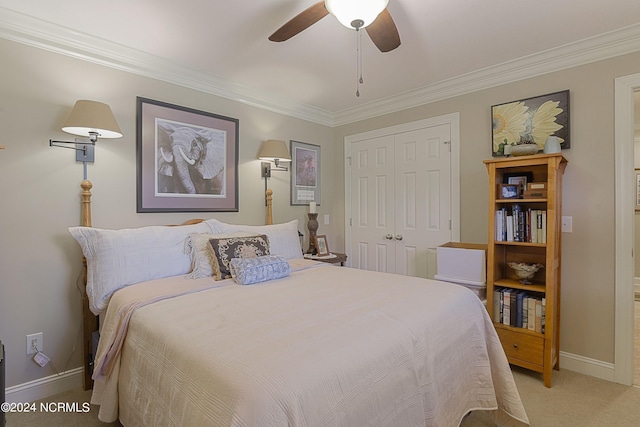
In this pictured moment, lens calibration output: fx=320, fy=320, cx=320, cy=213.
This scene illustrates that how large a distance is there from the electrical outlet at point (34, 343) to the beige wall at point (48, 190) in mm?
31

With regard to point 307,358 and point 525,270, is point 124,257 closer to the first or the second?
point 307,358

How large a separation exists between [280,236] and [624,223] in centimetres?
255

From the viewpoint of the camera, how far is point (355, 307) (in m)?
1.54

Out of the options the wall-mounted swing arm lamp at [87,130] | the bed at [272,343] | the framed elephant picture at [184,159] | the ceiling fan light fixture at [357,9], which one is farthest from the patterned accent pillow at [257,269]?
the ceiling fan light fixture at [357,9]

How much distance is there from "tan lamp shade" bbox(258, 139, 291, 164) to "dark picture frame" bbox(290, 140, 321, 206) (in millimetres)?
387

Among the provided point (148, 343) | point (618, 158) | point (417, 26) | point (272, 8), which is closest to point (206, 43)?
point (272, 8)

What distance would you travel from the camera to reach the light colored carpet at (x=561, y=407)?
1.85 m

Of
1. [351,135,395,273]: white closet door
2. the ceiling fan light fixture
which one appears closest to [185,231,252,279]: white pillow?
the ceiling fan light fixture

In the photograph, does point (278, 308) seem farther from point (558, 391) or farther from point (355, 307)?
point (558, 391)

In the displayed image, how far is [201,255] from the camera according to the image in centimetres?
221

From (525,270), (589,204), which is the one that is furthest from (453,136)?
(525,270)

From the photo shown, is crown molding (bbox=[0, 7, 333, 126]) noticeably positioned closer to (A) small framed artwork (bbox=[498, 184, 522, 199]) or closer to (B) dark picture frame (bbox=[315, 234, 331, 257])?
(B) dark picture frame (bbox=[315, 234, 331, 257])

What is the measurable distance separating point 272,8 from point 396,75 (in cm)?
138

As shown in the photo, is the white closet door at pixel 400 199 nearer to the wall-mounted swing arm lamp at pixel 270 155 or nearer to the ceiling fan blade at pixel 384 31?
the wall-mounted swing arm lamp at pixel 270 155
